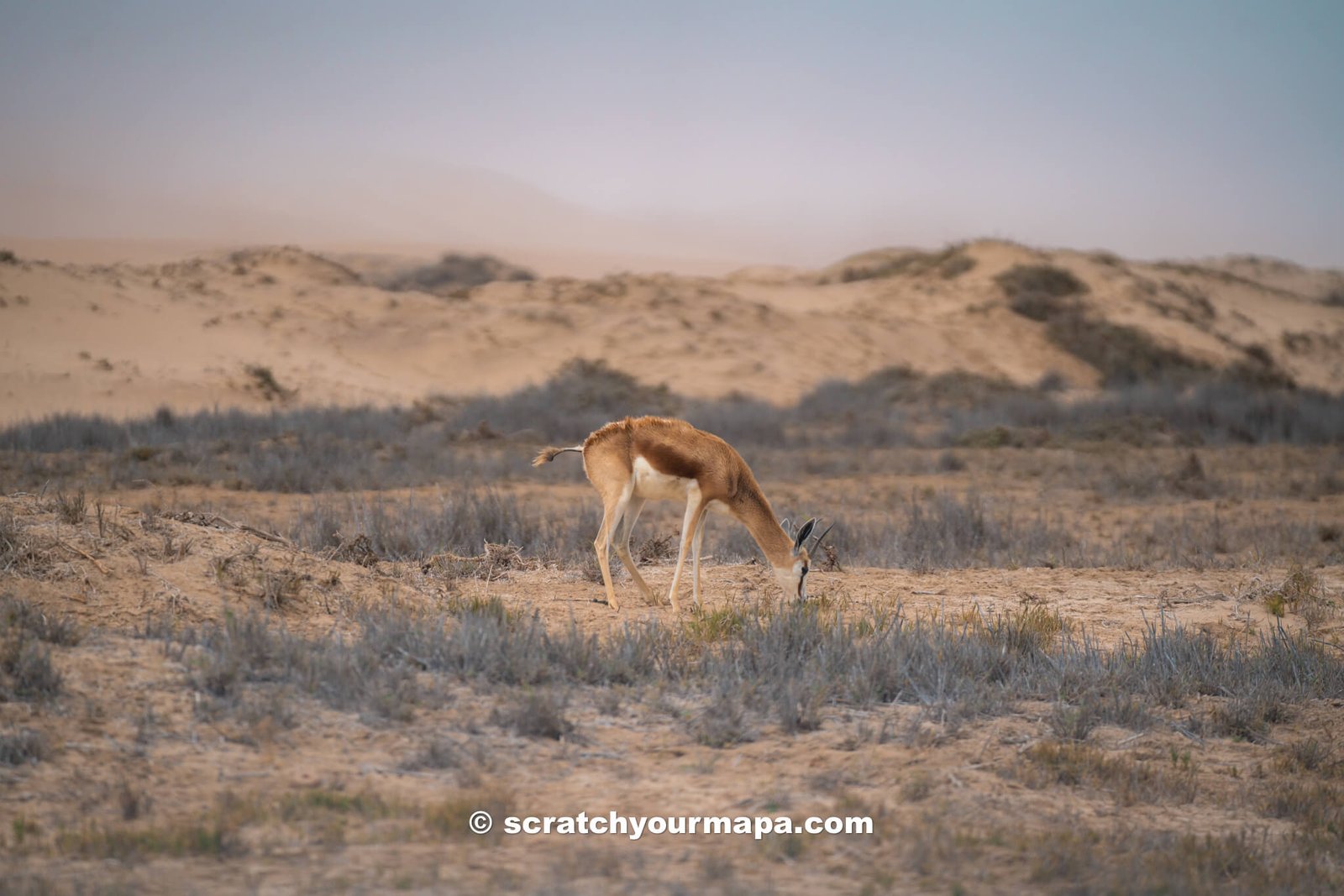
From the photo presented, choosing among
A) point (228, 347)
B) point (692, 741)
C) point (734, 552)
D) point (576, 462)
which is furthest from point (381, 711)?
point (228, 347)

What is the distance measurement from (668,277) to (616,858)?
47.9 metres

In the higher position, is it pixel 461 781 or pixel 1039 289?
pixel 1039 289

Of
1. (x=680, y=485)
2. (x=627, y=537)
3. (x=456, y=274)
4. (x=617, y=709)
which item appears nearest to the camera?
(x=617, y=709)

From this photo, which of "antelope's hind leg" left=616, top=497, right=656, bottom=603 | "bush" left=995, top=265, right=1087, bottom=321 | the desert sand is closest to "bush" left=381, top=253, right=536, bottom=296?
"bush" left=995, top=265, right=1087, bottom=321

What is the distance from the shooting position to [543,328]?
44219mm

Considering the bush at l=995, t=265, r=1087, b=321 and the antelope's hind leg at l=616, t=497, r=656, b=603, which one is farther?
the bush at l=995, t=265, r=1087, b=321

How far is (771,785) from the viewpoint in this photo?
530cm

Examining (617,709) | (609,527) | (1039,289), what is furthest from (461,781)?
(1039,289)

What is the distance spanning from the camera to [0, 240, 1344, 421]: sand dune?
31766 millimetres

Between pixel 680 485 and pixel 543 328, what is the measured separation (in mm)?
36566

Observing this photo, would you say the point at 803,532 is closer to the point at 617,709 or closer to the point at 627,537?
the point at 627,537

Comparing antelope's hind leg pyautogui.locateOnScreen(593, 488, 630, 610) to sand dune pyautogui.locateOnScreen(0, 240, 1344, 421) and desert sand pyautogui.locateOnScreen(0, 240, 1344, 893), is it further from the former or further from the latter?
sand dune pyautogui.locateOnScreen(0, 240, 1344, 421)

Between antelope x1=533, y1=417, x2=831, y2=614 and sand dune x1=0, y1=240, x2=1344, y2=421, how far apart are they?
21.0m

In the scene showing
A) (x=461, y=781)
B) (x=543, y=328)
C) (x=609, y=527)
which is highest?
(x=543, y=328)
